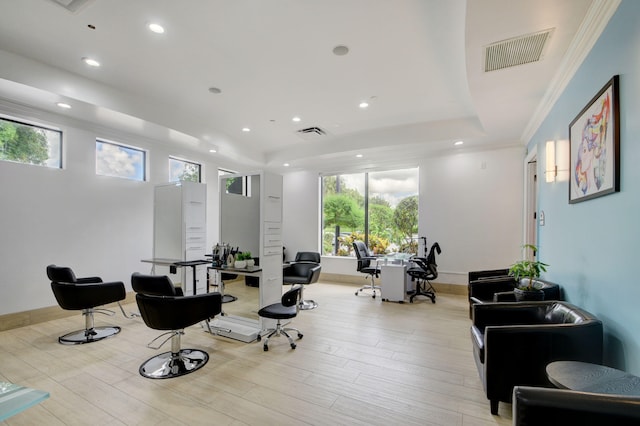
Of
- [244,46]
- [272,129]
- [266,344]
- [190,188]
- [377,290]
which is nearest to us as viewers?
[244,46]

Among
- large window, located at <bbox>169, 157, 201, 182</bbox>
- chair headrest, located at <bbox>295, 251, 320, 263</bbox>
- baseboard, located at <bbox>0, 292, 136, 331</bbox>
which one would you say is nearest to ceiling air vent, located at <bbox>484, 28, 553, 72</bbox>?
chair headrest, located at <bbox>295, 251, 320, 263</bbox>

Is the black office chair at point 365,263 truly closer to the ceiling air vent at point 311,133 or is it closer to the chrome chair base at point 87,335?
the ceiling air vent at point 311,133

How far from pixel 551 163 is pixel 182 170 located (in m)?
6.64

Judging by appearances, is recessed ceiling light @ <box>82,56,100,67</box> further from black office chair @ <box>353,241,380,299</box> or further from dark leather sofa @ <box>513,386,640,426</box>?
black office chair @ <box>353,241,380,299</box>

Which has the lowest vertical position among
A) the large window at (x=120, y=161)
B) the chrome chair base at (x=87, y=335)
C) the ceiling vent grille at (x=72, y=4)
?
the chrome chair base at (x=87, y=335)

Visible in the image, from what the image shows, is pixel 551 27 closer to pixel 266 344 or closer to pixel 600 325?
pixel 600 325

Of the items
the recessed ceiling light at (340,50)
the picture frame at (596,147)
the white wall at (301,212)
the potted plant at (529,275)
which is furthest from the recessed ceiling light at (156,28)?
the white wall at (301,212)

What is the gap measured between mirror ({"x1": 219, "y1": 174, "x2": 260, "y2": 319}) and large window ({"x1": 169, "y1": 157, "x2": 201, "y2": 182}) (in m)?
2.65

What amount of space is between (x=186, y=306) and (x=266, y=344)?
1107 mm

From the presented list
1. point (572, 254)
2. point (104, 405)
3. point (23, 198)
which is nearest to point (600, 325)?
point (572, 254)

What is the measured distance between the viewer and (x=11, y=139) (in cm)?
411

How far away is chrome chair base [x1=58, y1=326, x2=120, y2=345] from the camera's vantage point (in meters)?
3.57

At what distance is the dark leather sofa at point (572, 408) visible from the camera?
115 cm

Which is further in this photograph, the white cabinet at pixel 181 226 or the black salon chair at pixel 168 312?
the white cabinet at pixel 181 226
